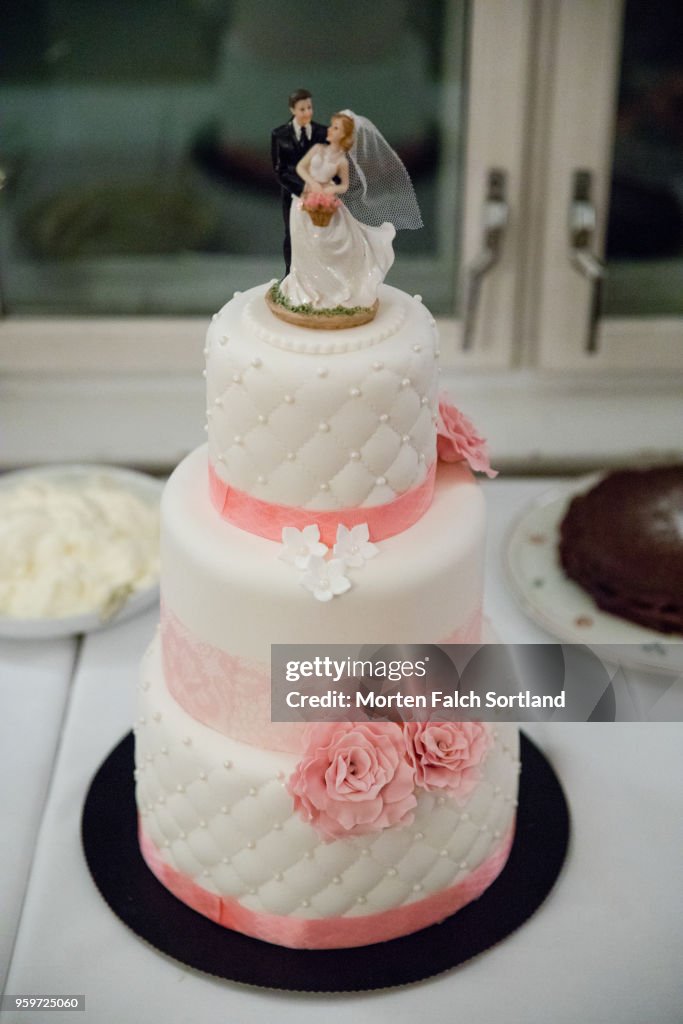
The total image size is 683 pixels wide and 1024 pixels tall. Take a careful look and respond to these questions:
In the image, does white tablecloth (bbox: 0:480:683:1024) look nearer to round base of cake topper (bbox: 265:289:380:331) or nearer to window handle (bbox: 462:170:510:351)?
round base of cake topper (bbox: 265:289:380:331)

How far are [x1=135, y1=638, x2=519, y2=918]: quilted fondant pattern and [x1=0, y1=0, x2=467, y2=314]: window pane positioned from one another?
1.01m

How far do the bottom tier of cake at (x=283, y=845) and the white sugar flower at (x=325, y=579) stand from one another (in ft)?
0.61

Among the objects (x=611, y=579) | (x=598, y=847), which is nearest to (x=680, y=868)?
(x=598, y=847)

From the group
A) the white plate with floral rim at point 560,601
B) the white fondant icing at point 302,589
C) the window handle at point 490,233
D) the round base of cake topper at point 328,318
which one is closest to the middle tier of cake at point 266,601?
the white fondant icing at point 302,589

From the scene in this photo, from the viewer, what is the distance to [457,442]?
119 cm

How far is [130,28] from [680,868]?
57.6 inches

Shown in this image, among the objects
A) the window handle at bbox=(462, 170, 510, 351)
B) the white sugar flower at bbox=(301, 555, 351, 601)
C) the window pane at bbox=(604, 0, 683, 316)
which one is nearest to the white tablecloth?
the white sugar flower at bbox=(301, 555, 351, 601)

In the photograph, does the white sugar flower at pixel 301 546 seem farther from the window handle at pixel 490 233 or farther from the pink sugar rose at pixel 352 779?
the window handle at pixel 490 233

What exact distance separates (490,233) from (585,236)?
15 centimetres

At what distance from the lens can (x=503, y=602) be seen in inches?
66.9

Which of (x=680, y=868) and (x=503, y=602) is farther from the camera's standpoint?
(x=503, y=602)

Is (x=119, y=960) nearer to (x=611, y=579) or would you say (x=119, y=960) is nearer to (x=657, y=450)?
(x=611, y=579)

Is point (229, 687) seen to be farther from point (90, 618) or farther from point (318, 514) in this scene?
point (90, 618)

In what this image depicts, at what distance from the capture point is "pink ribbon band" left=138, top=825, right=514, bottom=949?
1172 mm
